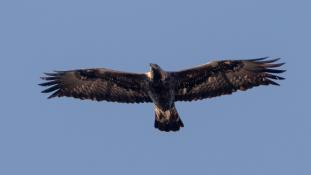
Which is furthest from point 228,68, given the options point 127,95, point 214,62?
point 127,95

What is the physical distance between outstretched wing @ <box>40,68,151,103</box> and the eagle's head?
769 millimetres

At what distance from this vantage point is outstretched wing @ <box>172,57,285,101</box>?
92.1 feet

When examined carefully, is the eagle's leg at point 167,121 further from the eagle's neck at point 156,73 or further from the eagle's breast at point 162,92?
the eagle's neck at point 156,73

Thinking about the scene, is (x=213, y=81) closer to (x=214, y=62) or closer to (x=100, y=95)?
(x=214, y=62)

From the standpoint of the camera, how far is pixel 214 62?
27984mm

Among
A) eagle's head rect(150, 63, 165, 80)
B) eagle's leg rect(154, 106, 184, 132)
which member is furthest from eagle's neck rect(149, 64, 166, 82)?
eagle's leg rect(154, 106, 184, 132)

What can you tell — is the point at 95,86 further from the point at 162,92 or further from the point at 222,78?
the point at 222,78

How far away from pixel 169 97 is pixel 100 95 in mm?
1560

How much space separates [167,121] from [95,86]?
1715mm

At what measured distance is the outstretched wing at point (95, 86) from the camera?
28266 millimetres

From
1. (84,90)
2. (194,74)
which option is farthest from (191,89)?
(84,90)

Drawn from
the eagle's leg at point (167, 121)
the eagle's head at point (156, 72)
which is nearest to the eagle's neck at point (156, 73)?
the eagle's head at point (156, 72)

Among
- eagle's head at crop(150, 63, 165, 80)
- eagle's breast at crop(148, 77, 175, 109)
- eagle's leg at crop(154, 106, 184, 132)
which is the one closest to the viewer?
eagle's head at crop(150, 63, 165, 80)

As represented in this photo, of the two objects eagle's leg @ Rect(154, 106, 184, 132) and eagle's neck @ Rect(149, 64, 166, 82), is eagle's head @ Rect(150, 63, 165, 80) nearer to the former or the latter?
eagle's neck @ Rect(149, 64, 166, 82)
